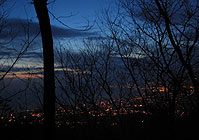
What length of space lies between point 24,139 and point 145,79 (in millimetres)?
5241

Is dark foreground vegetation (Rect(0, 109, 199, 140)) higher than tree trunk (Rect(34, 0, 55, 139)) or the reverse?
the reverse

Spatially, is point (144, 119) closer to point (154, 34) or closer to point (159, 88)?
point (159, 88)

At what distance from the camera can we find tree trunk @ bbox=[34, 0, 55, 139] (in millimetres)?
3334

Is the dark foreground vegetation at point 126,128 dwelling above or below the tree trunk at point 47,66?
below

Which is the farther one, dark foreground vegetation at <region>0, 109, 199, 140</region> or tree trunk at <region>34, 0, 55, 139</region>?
dark foreground vegetation at <region>0, 109, 199, 140</region>

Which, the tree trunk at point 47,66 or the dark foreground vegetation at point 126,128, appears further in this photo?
the dark foreground vegetation at point 126,128

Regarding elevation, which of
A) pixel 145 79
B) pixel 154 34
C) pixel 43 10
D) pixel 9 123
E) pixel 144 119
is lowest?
pixel 9 123

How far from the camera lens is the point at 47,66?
343 cm

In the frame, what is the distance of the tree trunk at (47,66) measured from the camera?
3.33 meters

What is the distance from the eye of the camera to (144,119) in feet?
20.0

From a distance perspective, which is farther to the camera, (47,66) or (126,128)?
(126,128)

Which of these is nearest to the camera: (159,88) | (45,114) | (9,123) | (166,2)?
(45,114)

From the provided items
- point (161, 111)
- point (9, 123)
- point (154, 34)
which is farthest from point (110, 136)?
point (9, 123)

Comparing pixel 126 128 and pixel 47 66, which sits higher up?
pixel 47 66
